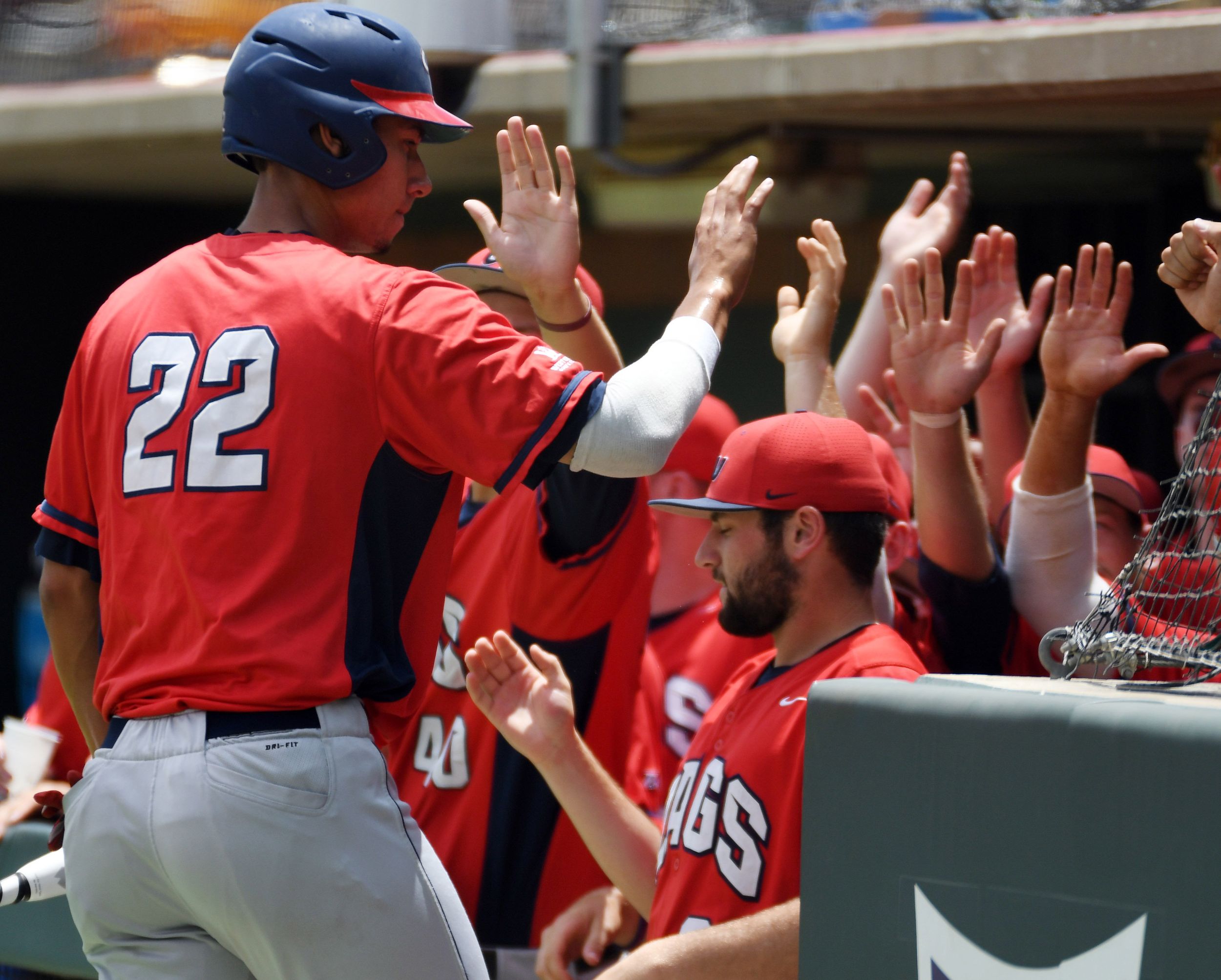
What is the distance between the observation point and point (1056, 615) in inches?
112

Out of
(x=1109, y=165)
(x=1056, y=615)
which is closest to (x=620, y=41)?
(x=1109, y=165)

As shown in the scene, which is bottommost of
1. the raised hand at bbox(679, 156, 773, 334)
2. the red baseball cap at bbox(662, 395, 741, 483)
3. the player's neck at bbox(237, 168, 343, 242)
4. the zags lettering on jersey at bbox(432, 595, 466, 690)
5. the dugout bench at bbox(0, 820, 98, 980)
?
the dugout bench at bbox(0, 820, 98, 980)

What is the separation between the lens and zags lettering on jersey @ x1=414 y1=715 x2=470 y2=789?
9.91 ft

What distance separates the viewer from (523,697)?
8.91ft

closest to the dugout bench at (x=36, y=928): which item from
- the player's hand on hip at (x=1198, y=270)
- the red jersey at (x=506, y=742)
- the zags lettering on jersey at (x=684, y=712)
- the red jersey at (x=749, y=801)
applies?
the red jersey at (x=506, y=742)

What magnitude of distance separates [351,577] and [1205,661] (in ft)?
3.38

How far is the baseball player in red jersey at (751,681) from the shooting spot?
2330 mm

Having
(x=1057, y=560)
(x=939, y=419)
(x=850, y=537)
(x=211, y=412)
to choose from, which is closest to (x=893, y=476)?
(x=939, y=419)

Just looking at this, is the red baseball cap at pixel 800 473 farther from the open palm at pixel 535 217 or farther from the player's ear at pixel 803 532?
the open palm at pixel 535 217

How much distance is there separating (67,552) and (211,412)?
432 millimetres

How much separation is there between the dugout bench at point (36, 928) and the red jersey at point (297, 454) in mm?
2079

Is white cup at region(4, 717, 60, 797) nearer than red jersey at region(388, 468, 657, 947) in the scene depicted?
No

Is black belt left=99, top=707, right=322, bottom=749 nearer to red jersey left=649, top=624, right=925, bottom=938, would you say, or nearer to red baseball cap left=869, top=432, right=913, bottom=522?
red jersey left=649, top=624, right=925, bottom=938

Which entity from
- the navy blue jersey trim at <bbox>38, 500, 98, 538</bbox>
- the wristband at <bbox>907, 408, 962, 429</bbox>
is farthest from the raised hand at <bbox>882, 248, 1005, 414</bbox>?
the navy blue jersey trim at <bbox>38, 500, 98, 538</bbox>
